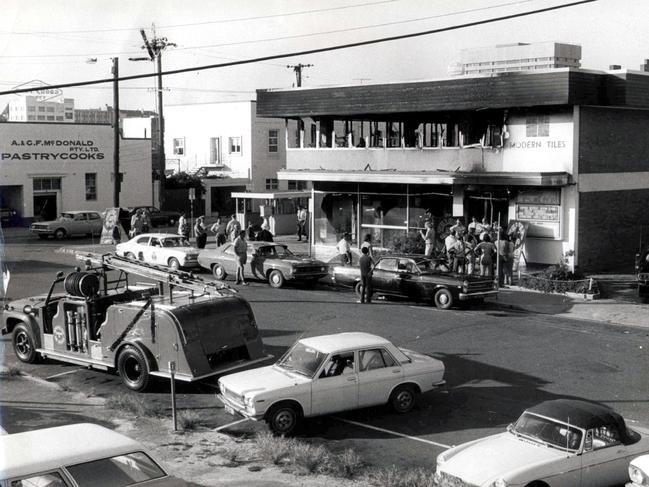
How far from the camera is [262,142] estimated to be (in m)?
52.8

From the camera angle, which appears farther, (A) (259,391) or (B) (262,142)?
(B) (262,142)

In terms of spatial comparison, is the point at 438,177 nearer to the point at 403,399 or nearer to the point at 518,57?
the point at 518,57

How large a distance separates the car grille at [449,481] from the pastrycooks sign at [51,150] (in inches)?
1547

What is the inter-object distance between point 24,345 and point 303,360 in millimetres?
6482

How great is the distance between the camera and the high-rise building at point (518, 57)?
31672mm

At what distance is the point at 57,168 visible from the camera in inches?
1880

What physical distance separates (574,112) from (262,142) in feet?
98.4

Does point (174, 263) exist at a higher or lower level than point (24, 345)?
higher


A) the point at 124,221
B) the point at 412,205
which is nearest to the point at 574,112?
the point at 412,205

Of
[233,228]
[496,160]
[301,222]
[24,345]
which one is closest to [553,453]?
[24,345]

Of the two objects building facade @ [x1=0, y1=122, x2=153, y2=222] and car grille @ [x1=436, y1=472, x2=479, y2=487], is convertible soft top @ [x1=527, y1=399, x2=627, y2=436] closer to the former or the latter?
car grille @ [x1=436, y1=472, x2=479, y2=487]

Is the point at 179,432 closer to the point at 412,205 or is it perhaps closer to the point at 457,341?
the point at 457,341

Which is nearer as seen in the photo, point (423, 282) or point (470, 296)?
point (470, 296)

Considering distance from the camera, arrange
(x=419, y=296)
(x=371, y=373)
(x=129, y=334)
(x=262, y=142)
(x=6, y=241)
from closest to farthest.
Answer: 1. (x=371, y=373)
2. (x=129, y=334)
3. (x=419, y=296)
4. (x=6, y=241)
5. (x=262, y=142)
